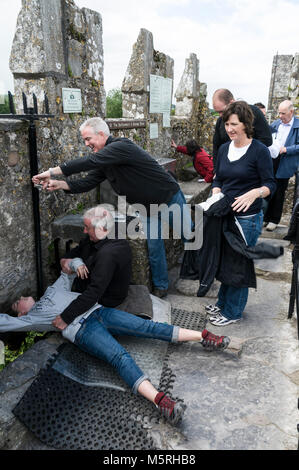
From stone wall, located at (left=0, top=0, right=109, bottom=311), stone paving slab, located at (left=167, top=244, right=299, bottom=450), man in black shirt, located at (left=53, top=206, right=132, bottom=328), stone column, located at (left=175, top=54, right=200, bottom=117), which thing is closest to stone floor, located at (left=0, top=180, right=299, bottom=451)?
stone paving slab, located at (left=167, top=244, right=299, bottom=450)

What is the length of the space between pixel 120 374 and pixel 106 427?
0.36m

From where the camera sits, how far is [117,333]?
3047 mm

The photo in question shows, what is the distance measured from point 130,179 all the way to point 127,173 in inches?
2.5

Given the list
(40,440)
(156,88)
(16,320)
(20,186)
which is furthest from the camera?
(156,88)

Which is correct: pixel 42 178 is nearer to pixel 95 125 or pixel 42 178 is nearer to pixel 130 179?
pixel 95 125

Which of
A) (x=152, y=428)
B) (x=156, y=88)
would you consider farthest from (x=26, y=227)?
(x=156, y=88)

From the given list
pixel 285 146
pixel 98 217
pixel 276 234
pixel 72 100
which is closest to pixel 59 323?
pixel 98 217

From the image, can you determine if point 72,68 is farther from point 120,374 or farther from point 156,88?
point 120,374

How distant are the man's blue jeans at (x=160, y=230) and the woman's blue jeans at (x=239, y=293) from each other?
2.25 feet

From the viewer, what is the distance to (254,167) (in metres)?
3.12

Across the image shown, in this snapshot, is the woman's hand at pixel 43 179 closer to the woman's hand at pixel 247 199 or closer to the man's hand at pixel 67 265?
the man's hand at pixel 67 265

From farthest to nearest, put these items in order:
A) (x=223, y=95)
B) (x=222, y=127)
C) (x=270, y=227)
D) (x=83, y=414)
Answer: (x=270, y=227), (x=222, y=127), (x=223, y=95), (x=83, y=414)

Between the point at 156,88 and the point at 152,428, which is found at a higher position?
the point at 156,88

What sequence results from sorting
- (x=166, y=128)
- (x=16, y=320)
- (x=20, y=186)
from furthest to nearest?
1. (x=166, y=128)
2. (x=20, y=186)
3. (x=16, y=320)
